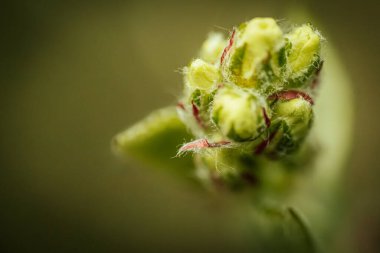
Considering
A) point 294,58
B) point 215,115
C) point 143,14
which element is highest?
point 143,14

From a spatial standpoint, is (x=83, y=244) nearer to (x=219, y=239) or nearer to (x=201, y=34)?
(x=219, y=239)

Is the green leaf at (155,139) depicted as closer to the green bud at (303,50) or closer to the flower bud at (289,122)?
the flower bud at (289,122)

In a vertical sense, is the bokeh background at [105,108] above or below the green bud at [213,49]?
above

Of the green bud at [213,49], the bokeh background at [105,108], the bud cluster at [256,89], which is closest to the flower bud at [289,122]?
the bud cluster at [256,89]

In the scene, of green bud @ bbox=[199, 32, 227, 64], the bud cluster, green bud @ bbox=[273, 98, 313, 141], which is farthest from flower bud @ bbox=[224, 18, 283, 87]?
green bud @ bbox=[199, 32, 227, 64]

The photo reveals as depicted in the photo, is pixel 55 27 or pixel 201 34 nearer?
pixel 201 34

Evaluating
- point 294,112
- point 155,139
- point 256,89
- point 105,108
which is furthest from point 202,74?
point 105,108

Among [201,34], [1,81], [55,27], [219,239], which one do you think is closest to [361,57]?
[201,34]

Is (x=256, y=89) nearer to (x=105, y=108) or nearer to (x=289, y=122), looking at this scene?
(x=289, y=122)
